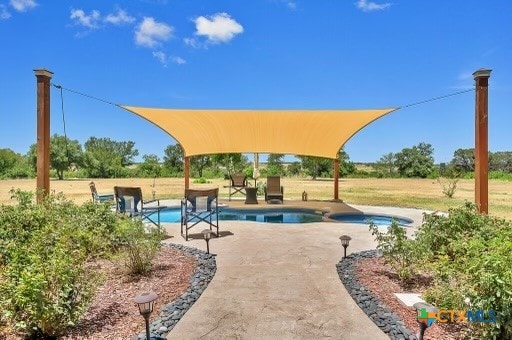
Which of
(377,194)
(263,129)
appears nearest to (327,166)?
(377,194)

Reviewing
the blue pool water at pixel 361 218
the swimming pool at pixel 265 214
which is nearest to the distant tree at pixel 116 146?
the swimming pool at pixel 265 214

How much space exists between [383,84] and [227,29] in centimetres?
981

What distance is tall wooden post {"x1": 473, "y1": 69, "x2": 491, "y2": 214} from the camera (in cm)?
693

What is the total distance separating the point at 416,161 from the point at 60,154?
46190 millimetres

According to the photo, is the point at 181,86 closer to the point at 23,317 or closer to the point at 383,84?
the point at 383,84

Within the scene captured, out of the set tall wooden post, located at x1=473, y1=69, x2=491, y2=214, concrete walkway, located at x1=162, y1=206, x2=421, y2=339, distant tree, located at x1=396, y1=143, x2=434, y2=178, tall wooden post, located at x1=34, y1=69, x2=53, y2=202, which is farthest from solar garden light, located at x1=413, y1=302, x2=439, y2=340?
distant tree, located at x1=396, y1=143, x2=434, y2=178

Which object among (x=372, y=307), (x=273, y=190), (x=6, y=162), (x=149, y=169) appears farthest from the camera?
(x=6, y=162)

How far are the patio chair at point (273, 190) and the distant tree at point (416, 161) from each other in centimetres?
3650

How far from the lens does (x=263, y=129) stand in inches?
526

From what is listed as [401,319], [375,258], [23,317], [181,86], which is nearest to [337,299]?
[401,319]

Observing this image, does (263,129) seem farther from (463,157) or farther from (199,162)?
(463,157)

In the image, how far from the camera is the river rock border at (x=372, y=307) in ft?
9.91

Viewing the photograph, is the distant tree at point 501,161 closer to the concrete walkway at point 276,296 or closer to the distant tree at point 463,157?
the distant tree at point 463,157

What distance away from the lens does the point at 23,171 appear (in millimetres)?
37688
